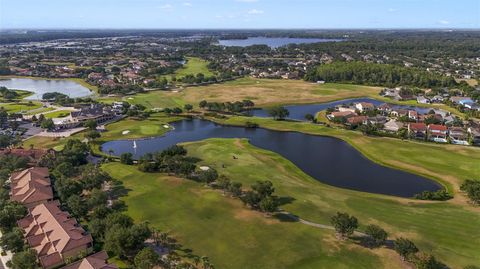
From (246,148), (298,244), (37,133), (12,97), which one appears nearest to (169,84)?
(12,97)

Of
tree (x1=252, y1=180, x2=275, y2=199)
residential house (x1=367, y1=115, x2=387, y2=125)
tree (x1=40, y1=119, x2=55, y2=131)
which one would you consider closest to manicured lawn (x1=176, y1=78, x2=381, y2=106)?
residential house (x1=367, y1=115, x2=387, y2=125)

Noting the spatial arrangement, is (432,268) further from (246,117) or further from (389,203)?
(246,117)

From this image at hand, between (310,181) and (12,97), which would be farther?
(12,97)

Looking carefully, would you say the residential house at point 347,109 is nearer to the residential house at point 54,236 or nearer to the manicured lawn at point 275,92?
the manicured lawn at point 275,92

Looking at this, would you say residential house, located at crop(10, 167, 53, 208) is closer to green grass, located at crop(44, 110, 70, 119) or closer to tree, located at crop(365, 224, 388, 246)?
tree, located at crop(365, 224, 388, 246)

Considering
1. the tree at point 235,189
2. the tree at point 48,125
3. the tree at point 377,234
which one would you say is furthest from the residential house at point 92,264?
the tree at point 48,125

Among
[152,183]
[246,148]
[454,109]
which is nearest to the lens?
[152,183]

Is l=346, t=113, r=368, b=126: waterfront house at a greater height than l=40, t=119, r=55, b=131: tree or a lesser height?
lesser
